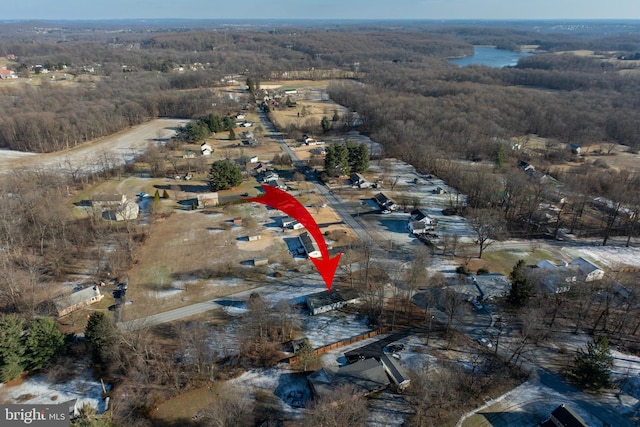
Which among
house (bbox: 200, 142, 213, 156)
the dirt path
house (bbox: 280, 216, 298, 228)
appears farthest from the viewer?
house (bbox: 200, 142, 213, 156)

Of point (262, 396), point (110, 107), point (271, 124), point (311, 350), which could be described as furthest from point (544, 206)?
point (110, 107)

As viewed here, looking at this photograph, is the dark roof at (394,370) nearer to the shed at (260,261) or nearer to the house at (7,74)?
the shed at (260,261)

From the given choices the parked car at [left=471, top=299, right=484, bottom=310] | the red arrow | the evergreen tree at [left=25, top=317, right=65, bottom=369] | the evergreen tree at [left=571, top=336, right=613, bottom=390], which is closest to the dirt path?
the red arrow

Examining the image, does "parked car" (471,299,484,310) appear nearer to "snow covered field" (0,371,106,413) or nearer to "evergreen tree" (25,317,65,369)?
"snow covered field" (0,371,106,413)

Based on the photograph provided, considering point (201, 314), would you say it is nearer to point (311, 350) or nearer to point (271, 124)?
point (311, 350)

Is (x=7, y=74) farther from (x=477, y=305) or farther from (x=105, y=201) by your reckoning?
(x=477, y=305)

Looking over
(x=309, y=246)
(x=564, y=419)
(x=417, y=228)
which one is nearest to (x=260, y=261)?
(x=309, y=246)
